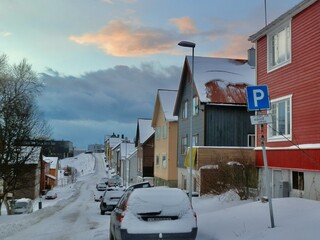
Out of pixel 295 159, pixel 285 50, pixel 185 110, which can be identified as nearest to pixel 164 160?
pixel 185 110

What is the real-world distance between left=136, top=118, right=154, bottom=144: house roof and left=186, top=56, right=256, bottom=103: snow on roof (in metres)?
29.2

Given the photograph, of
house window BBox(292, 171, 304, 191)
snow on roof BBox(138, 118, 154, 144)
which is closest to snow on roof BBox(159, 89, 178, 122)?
snow on roof BBox(138, 118, 154, 144)

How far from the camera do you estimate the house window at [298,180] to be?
17.0 meters

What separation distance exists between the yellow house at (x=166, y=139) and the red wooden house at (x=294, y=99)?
23585mm

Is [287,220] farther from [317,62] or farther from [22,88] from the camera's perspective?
[22,88]

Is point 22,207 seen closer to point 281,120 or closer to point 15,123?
point 15,123

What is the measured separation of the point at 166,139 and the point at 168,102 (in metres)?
3.84

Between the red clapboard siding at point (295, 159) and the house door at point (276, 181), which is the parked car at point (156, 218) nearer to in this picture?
the red clapboard siding at point (295, 159)

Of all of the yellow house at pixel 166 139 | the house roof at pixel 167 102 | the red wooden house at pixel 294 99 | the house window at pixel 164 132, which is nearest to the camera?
the red wooden house at pixel 294 99

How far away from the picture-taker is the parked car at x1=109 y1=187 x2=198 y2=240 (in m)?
9.54

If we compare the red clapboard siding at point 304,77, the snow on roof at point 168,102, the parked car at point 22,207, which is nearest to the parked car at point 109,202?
the red clapboard siding at point 304,77

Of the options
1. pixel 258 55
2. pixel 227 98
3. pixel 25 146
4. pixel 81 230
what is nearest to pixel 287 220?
pixel 81 230

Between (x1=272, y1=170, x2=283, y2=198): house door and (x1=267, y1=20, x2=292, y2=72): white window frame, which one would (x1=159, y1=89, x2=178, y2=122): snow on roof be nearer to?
(x1=267, y1=20, x2=292, y2=72): white window frame

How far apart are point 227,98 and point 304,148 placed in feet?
50.8
